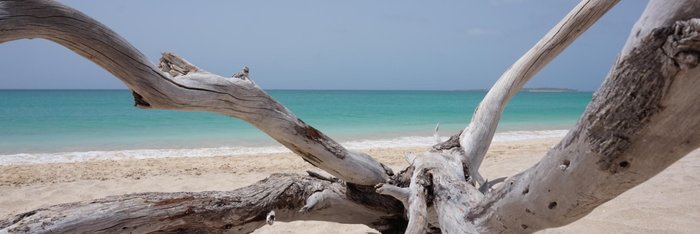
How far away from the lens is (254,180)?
6.11m

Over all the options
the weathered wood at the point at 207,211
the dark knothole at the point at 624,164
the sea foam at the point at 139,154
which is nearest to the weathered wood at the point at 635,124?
the dark knothole at the point at 624,164

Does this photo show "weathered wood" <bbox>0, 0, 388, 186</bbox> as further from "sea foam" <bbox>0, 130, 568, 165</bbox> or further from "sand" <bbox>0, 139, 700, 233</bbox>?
"sea foam" <bbox>0, 130, 568, 165</bbox>

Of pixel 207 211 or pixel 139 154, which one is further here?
pixel 139 154

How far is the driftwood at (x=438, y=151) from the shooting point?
1050 millimetres

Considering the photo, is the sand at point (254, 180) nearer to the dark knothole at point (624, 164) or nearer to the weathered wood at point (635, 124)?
the weathered wood at point (635, 124)

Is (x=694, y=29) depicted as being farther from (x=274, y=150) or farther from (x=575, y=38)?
(x=274, y=150)

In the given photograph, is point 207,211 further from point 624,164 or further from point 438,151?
point 624,164

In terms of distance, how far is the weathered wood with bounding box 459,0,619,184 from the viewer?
9.62ft

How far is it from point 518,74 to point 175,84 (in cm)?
242

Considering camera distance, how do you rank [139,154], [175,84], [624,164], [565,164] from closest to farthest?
[624,164], [565,164], [175,84], [139,154]

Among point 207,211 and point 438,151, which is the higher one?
point 438,151

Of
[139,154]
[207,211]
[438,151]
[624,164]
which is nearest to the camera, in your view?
[624,164]

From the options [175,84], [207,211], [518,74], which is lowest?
[207,211]

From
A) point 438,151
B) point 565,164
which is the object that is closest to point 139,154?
point 438,151
